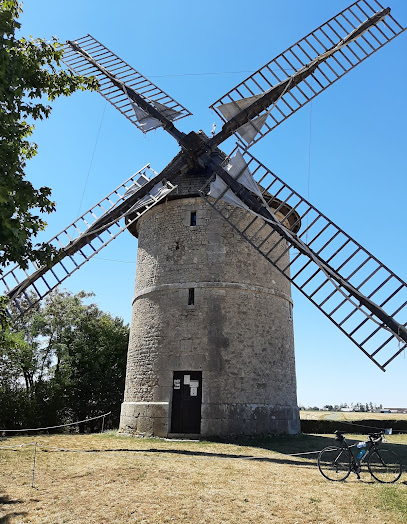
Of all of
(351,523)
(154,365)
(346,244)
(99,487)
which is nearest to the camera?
(351,523)

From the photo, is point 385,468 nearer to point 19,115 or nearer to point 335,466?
point 335,466

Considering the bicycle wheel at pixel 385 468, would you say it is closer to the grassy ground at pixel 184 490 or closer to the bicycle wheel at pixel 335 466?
the grassy ground at pixel 184 490

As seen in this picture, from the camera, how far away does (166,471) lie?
307 inches

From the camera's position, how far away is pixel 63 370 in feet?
68.7

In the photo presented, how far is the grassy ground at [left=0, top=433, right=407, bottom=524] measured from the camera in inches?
220

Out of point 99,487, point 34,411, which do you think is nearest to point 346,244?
point 99,487

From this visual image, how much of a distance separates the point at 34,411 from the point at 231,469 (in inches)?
591

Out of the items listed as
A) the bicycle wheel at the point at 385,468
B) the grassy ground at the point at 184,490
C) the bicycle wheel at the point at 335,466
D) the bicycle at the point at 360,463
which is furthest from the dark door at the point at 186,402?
the bicycle wheel at the point at 385,468

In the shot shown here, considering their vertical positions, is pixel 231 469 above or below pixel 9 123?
below

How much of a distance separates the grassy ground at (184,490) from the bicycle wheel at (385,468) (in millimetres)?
196

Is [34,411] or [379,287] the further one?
[34,411]

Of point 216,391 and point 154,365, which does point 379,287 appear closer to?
point 216,391

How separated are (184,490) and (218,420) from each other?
19.6ft

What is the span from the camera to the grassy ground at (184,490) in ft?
18.3
